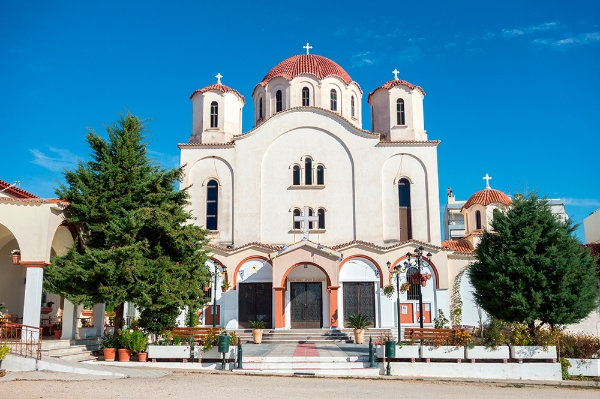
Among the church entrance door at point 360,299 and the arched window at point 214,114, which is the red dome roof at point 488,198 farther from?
the arched window at point 214,114

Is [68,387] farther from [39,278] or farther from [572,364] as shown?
[572,364]

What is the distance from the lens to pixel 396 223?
29.7 m

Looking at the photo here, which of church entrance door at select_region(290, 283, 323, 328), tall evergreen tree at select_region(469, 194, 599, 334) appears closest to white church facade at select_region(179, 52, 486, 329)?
church entrance door at select_region(290, 283, 323, 328)

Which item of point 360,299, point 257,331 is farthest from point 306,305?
point 257,331

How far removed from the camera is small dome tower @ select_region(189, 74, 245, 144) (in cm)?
3170

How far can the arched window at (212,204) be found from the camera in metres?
30.2

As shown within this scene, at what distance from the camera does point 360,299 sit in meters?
28.0

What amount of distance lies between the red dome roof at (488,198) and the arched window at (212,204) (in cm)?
1437

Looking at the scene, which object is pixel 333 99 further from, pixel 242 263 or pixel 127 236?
pixel 127 236

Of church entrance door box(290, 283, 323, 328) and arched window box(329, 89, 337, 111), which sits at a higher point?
arched window box(329, 89, 337, 111)

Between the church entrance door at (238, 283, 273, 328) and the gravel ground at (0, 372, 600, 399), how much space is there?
38.4ft

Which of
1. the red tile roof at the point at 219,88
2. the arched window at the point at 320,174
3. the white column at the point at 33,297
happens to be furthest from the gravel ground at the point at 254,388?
the red tile roof at the point at 219,88

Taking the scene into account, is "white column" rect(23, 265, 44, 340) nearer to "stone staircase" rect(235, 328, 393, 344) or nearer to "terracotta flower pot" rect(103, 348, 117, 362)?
"terracotta flower pot" rect(103, 348, 117, 362)

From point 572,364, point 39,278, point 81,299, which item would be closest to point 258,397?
point 81,299
